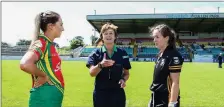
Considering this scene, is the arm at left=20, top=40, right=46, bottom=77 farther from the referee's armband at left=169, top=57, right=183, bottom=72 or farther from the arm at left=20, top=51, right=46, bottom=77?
the referee's armband at left=169, top=57, right=183, bottom=72

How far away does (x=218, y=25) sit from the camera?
172 ft

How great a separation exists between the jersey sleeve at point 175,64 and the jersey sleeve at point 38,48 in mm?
1439

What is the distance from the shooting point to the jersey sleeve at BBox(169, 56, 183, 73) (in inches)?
149

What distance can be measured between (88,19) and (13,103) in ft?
136

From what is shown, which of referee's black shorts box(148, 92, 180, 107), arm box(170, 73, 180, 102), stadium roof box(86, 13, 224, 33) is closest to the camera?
arm box(170, 73, 180, 102)

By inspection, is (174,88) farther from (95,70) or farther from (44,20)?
(44,20)

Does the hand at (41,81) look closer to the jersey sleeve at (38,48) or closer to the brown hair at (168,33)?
the jersey sleeve at (38,48)

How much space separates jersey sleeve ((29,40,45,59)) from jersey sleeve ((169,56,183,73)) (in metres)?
1.44

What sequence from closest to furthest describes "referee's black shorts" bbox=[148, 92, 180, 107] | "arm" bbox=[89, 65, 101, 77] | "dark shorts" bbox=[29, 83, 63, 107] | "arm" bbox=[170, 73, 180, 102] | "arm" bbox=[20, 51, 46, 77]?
"arm" bbox=[20, 51, 46, 77] < "dark shorts" bbox=[29, 83, 63, 107] < "arm" bbox=[170, 73, 180, 102] < "referee's black shorts" bbox=[148, 92, 180, 107] < "arm" bbox=[89, 65, 101, 77]

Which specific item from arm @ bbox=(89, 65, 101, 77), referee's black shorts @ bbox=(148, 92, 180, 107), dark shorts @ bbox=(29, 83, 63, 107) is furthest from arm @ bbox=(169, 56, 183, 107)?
dark shorts @ bbox=(29, 83, 63, 107)

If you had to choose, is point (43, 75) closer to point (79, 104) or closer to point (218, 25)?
point (79, 104)

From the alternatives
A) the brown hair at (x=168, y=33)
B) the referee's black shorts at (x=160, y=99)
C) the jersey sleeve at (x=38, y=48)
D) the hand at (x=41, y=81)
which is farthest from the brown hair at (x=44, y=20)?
the referee's black shorts at (x=160, y=99)

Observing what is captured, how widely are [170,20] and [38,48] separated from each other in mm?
47068

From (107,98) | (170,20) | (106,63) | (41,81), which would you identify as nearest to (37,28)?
(41,81)
